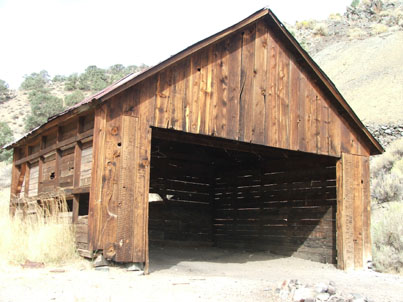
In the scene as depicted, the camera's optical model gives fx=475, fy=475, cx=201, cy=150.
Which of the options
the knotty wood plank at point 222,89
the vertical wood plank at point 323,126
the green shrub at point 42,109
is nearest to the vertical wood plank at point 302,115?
the vertical wood plank at point 323,126

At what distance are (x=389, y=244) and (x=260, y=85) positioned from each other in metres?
4.93

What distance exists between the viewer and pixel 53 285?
6.02 metres

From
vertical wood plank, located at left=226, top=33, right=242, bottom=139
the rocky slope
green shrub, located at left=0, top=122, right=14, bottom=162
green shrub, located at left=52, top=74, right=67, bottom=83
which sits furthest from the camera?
green shrub, located at left=52, top=74, right=67, bottom=83

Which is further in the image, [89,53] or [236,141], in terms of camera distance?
[89,53]

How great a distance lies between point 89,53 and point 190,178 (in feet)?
182

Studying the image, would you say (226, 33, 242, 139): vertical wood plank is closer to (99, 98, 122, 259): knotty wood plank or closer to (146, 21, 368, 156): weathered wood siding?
(146, 21, 368, 156): weathered wood siding

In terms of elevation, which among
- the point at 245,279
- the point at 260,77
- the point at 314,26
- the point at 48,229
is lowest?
the point at 245,279

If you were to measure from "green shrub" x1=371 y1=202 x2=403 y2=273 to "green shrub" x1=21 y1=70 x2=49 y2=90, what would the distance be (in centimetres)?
3920

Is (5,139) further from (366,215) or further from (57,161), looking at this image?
(366,215)

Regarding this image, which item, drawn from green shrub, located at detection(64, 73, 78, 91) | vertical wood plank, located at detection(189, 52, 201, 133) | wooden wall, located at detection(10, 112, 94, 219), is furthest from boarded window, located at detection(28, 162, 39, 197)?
green shrub, located at detection(64, 73, 78, 91)

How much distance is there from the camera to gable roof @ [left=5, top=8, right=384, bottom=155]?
295 inches

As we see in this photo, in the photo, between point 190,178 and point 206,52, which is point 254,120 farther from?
point 190,178

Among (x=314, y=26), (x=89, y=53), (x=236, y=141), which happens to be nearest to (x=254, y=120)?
(x=236, y=141)

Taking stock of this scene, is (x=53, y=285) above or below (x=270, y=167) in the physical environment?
below
